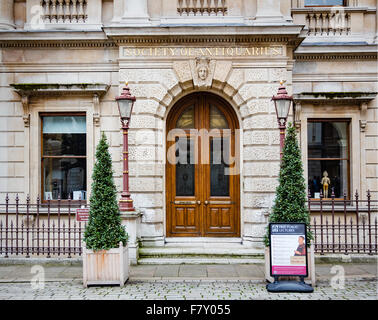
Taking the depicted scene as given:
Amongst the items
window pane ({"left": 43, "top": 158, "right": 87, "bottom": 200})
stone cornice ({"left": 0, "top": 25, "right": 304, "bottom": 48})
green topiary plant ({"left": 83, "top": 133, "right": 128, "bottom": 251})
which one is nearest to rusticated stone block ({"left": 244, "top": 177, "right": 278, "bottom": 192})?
stone cornice ({"left": 0, "top": 25, "right": 304, "bottom": 48})

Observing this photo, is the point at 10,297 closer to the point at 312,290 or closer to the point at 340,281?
the point at 312,290

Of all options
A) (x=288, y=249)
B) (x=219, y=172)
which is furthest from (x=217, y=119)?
(x=288, y=249)

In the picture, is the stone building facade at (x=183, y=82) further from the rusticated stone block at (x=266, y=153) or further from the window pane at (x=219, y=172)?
the window pane at (x=219, y=172)

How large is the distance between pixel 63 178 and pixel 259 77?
654 cm

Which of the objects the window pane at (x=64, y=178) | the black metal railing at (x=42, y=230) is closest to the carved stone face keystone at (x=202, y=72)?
the window pane at (x=64, y=178)

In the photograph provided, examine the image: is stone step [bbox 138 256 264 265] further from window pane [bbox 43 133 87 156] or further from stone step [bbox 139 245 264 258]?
window pane [bbox 43 133 87 156]

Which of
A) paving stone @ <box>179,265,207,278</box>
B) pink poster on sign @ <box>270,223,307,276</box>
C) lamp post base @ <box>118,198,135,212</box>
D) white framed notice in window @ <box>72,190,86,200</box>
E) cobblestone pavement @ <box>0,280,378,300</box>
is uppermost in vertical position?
white framed notice in window @ <box>72,190,86,200</box>

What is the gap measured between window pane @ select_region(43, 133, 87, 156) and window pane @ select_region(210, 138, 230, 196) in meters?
3.91

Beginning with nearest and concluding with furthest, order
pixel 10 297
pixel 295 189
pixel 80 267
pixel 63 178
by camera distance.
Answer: pixel 10 297
pixel 295 189
pixel 80 267
pixel 63 178

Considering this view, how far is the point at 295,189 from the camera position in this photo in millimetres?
8859

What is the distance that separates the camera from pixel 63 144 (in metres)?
12.8

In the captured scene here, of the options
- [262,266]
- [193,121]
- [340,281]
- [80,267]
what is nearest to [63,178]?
[80,267]

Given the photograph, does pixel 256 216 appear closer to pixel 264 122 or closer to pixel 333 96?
pixel 264 122

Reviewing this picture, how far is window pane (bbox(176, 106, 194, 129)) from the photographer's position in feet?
40.9
